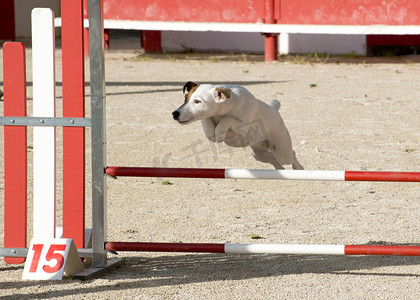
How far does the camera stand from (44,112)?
4.34 meters

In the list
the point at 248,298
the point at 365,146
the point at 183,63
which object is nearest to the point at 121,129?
the point at 365,146

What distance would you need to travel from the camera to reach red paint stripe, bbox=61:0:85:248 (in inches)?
167

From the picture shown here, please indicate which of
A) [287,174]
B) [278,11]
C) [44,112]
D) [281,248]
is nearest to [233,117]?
[287,174]

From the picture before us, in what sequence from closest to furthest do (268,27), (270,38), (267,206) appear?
1. (267,206)
2. (268,27)
3. (270,38)

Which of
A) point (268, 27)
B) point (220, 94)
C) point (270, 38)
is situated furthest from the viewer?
point (270, 38)

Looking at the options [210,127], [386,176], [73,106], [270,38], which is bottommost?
[386,176]

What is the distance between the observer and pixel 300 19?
15.4 metres

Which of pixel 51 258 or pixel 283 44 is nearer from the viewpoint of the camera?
pixel 51 258

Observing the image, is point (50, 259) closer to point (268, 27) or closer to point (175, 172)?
point (175, 172)

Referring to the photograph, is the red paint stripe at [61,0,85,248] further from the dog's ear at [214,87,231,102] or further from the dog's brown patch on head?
the dog's ear at [214,87,231,102]

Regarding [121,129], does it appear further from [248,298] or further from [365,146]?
[248,298]

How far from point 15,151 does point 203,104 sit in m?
1.04

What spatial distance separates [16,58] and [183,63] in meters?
11.6

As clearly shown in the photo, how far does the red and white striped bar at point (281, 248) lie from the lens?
13.4 feet
